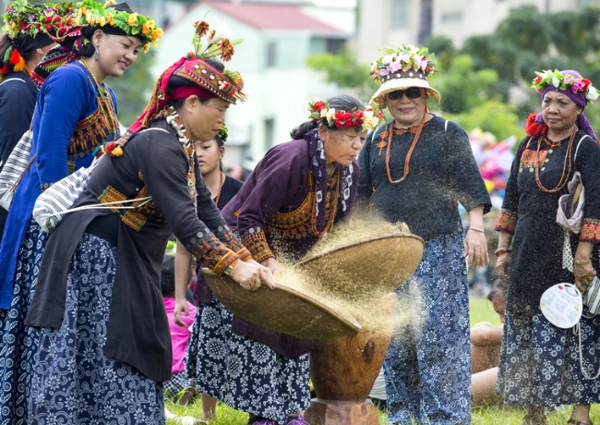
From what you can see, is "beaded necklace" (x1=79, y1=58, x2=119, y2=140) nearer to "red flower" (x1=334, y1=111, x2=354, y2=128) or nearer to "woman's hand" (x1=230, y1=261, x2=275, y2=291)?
"red flower" (x1=334, y1=111, x2=354, y2=128)

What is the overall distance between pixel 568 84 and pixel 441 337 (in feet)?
5.40

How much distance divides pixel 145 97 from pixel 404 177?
30.3 meters

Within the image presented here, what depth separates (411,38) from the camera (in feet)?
127

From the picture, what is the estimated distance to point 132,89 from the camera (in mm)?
33719

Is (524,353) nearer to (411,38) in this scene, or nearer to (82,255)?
(82,255)

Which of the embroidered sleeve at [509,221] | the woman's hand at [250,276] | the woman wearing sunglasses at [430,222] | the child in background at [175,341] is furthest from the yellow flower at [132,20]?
the embroidered sleeve at [509,221]

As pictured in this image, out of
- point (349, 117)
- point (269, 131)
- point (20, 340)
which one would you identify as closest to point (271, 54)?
point (269, 131)

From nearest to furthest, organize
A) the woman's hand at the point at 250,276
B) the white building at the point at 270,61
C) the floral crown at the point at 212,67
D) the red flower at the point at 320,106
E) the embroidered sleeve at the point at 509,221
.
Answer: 1. the woman's hand at the point at 250,276
2. the floral crown at the point at 212,67
3. the red flower at the point at 320,106
4. the embroidered sleeve at the point at 509,221
5. the white building at the point at 270,61

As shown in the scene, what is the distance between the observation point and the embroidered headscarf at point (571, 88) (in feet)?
19.5

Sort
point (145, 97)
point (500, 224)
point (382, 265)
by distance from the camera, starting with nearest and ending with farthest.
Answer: point (382, 265) < point (500, 224) < point (145, 97)

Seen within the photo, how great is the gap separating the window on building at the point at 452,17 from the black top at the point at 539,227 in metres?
31.3

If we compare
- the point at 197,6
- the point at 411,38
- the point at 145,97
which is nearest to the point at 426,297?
the point at 145,97

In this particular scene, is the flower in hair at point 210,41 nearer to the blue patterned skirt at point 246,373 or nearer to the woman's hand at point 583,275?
the blue patterned skirt at point 246,373

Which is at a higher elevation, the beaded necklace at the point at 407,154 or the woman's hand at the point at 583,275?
the beaded necklace at the point at 407,154
